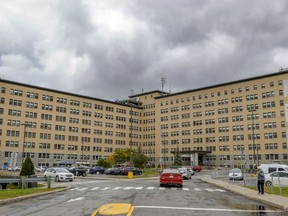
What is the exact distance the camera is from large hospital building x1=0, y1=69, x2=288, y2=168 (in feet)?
284

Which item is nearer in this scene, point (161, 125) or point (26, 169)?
point (26, 169)

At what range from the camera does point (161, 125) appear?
4562 inches

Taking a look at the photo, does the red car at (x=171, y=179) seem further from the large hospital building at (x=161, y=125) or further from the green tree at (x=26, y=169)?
the large hospital building at (x=161, y=125)

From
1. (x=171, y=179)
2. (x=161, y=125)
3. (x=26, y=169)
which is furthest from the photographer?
(x=161, y=125)

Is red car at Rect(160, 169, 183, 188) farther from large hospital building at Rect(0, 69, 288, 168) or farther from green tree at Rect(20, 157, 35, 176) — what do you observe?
large hospital building at Rect(0, 69, 288, 168)

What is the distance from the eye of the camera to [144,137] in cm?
12188

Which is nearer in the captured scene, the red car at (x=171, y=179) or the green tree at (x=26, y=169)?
the red car at (x=171, y=179)

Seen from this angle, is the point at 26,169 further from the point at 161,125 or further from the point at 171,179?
the point at 161,125

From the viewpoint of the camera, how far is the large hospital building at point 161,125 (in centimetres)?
8650

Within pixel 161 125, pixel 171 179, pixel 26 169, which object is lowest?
pixel 171 179

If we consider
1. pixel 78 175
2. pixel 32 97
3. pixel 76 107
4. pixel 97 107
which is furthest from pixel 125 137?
pixel 78 175

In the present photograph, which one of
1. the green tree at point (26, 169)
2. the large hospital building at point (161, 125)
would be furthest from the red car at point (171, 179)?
the large hospital building at point (161, 125)

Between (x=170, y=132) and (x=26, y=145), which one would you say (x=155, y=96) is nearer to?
(x=170, y=132)

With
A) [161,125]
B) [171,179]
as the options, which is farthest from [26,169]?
[161,125]
